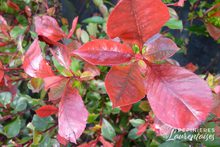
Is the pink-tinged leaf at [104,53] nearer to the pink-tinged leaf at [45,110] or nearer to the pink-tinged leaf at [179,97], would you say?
the pink-tinged leaf at [179,97]

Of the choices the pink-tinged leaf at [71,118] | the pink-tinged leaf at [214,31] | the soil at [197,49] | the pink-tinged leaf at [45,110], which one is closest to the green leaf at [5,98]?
the pink-tinged leaf at [45,110]

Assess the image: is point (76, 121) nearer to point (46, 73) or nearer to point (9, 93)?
point (46, 73)

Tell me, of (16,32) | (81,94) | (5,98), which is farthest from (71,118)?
(16,32)

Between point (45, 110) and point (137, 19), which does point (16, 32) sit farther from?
point (137, 19)

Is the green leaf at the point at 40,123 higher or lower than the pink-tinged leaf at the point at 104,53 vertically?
lower

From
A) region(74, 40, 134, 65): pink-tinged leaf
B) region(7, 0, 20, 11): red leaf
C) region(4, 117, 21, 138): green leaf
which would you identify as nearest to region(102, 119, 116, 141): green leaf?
region(4, 117, 21, 138): green leaf

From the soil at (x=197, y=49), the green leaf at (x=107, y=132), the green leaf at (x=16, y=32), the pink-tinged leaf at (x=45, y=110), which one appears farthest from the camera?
the soil at (x=197, y=49)

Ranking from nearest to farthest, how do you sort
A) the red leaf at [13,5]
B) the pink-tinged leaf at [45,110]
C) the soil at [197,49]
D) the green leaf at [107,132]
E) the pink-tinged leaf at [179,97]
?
the pink-tinged leaf at [179,97]
the pink-tinged leaf at [45,110]
the green leaf at [107,132]
the red leaf at [13,5]
the soil at [197,49]

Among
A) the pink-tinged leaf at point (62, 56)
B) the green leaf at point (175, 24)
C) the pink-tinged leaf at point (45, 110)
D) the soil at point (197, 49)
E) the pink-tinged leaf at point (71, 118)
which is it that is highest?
the pink-tinged leaf at point (62, 56)

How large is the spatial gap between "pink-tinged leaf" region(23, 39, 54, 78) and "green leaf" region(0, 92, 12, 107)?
359 millimetres

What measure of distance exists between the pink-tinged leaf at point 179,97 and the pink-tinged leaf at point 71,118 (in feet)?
0.58

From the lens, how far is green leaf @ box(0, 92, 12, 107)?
0.88 metres

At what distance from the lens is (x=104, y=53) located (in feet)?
1.45

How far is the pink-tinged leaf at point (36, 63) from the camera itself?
55 cm
